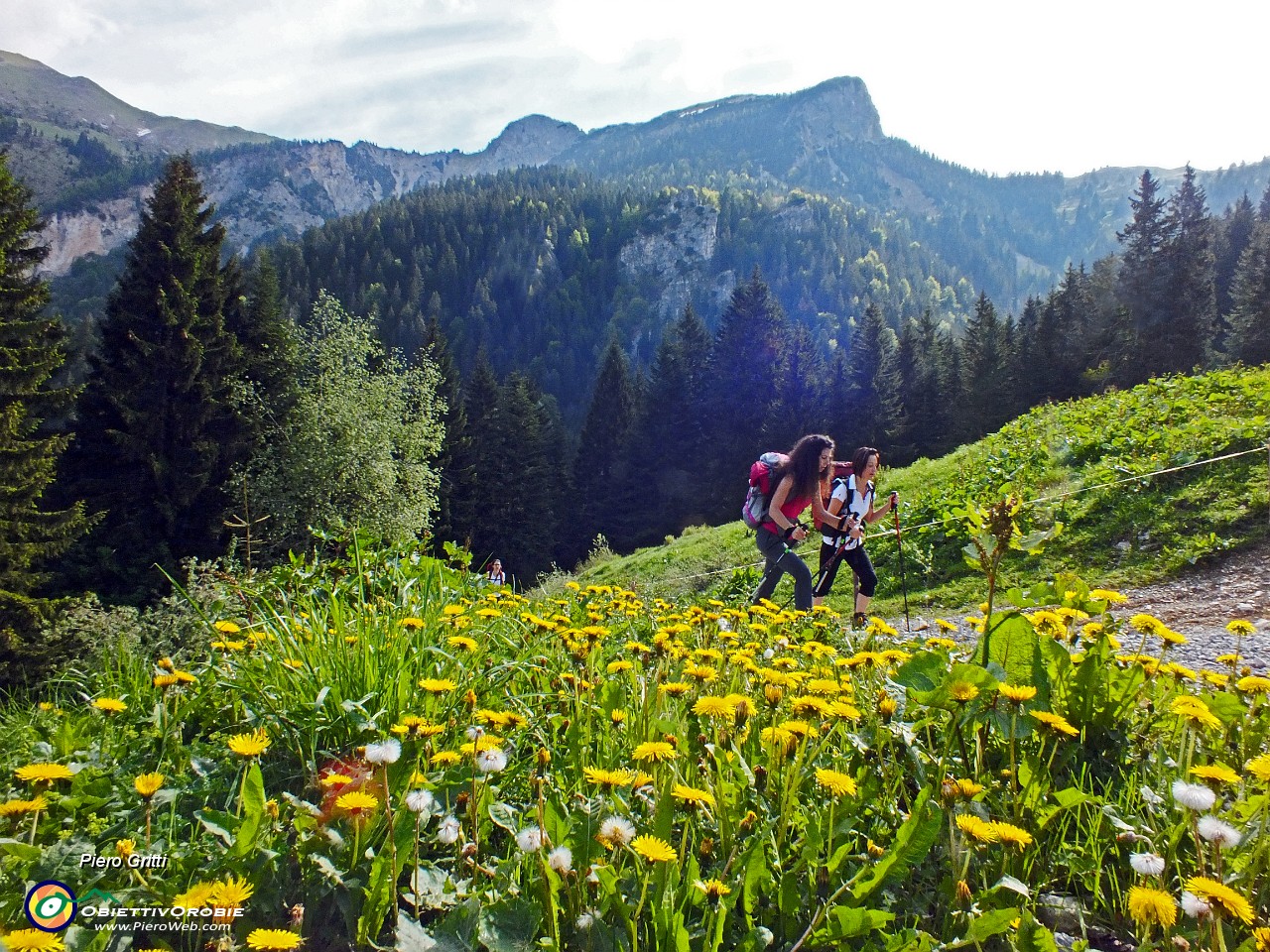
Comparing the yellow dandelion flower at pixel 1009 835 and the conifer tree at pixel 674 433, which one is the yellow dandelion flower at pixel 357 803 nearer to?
the yellow dandelion flower at pixel 1009 835

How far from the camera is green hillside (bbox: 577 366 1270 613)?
824 cm

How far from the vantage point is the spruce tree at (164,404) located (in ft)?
74.4

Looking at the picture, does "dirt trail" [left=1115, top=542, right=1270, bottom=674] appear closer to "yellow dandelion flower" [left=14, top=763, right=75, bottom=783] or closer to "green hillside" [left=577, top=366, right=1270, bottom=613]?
"green hillside" [left=577, top=366, right=1270, bottom=613]

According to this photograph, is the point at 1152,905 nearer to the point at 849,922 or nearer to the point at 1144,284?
the point at 849,922

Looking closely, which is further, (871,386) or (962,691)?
(871,386)

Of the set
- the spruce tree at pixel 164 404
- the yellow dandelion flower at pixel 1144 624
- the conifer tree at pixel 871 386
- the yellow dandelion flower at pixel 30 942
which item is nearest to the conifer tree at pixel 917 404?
the conifer tree at pixel 871 386

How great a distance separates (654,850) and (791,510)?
5.61 m

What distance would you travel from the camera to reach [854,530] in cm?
716

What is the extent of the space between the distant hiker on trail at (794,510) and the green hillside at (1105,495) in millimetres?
1353

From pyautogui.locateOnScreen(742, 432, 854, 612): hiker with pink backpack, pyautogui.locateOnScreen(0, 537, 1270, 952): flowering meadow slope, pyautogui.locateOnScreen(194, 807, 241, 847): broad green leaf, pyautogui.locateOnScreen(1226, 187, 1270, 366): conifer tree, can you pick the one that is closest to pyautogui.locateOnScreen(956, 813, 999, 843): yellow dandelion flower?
pyautogui.locateOnScreen(0, 537, 1270, 952): flowering meadow slope

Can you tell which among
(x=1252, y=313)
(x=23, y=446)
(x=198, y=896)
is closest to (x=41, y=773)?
(x=198, y=896)

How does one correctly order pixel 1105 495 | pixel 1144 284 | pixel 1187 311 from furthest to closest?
pixel 1144 284 → pixel 1187 311 → pixel 1105 495

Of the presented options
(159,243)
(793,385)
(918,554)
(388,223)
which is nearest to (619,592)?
(918,554)

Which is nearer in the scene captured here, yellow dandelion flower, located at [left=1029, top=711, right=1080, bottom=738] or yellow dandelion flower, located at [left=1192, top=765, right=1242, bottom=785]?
yellow dandelion flower, located at [left=1192, top=765, right=1242, bottom=785]
